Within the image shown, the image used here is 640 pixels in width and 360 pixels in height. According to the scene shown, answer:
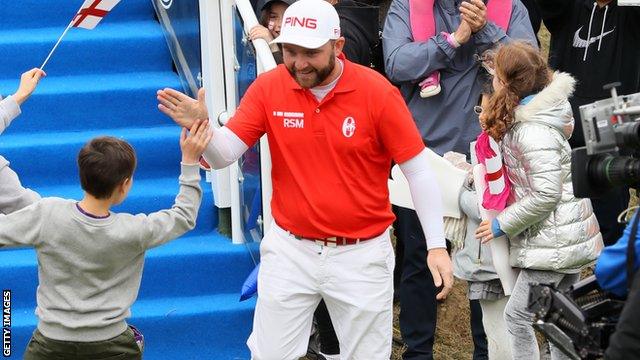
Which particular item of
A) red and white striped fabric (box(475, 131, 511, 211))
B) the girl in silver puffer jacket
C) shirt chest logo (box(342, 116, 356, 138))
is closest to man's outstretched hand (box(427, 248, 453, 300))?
shirt chest logo (box(342, 116, 356, 138))

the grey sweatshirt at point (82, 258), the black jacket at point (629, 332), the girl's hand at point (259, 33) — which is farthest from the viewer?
the girl's hand at point (259, 33)

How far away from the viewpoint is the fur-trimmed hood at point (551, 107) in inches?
255

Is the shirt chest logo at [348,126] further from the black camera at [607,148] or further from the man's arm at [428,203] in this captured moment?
the black camera at [607,148]

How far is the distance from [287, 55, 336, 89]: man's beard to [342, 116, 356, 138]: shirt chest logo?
0.69ft

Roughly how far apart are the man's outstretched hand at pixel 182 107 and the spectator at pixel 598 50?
129 inches

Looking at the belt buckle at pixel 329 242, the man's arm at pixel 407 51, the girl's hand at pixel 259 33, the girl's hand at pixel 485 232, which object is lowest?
the girl's hand at pixel 485 232

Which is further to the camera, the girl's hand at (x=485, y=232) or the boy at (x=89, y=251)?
the girl's hand at (x=485, y=232)

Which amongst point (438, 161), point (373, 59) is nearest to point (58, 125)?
point (373, 59)

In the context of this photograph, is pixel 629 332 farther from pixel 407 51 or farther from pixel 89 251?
pixel 407 51

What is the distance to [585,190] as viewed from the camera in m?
4.84

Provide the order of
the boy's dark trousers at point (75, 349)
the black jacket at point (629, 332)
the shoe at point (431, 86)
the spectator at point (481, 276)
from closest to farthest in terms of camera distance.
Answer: the black jacket at point (629, 332) < the boy's dark trousers at point (75, 349) < the spectator at point (481, 276) < the shoe at point (431, 86)

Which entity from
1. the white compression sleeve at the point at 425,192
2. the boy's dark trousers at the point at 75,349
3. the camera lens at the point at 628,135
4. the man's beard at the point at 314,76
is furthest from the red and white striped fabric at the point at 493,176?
the boy's dark trousers at the point at 75,349

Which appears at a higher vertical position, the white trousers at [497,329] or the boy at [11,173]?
the boy at [11,173]

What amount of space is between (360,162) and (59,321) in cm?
151
